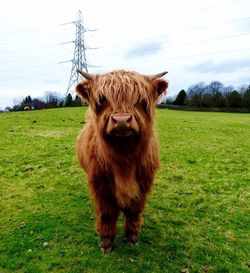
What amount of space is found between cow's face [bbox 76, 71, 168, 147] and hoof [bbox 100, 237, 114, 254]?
4.44 ft

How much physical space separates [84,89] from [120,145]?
0.68 m

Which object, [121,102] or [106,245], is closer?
[121,102]

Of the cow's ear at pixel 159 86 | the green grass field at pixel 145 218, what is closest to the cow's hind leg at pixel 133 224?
the green grass field at pixel 145 218

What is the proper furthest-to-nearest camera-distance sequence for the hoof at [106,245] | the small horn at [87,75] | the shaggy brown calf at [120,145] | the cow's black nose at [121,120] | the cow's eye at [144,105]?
the hoof at [106,245], the small horn at [87,75], the cow's eye at [144,105], the shaggy brown calf at [120,145], the cow's black nose at [121,120]

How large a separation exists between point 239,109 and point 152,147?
1380 inches

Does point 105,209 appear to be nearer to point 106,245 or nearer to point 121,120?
point 106,245

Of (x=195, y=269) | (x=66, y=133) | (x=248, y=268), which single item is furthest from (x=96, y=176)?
(x=66, y=133)

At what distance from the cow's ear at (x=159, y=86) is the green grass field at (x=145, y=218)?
1.82m

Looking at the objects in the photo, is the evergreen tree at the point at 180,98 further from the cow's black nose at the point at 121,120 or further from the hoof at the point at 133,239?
the cow's black nose at the point at 121,120

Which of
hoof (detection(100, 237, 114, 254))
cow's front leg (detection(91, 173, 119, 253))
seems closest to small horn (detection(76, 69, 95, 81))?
cow's front leg (detection(91, 173, 119, 253))

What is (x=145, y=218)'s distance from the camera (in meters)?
4.91

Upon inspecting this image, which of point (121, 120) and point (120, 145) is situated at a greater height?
point (121, 120)

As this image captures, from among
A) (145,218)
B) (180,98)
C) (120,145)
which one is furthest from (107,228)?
(180,98)

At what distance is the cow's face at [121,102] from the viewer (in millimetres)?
3137
